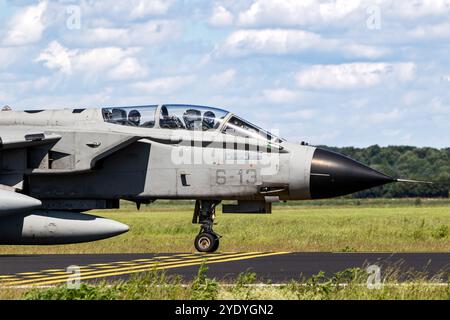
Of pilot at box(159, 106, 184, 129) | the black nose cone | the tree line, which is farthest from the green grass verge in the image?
the tree line

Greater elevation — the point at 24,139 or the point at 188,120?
the point at 188,120

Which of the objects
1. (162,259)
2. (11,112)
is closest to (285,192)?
(162,259)

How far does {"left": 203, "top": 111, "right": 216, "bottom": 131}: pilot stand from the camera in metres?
21.1

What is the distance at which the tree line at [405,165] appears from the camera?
120988 millimetres

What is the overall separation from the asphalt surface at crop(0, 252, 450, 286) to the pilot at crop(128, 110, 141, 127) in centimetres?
281

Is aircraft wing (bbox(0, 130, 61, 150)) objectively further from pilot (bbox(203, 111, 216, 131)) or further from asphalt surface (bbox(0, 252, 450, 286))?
pilot (bbox(203, 111, 216, 131))

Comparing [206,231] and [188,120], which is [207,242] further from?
[188,120]

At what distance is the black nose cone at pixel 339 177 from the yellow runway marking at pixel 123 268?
73.3 inches

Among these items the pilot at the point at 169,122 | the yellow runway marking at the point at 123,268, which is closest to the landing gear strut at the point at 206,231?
the yellow runway marking at the point at 123,268

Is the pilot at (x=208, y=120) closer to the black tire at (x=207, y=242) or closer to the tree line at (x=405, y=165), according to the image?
the black tire at (x=207, y=242)

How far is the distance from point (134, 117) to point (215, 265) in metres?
4.81

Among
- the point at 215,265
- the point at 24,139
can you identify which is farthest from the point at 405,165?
the point at 215,265

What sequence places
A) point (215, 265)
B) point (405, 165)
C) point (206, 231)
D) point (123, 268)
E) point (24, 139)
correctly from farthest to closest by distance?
point (405, 165), point (206, 231), point (24, 139), point (215, 265), point (123, 268)

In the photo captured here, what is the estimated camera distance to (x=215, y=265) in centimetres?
1795
